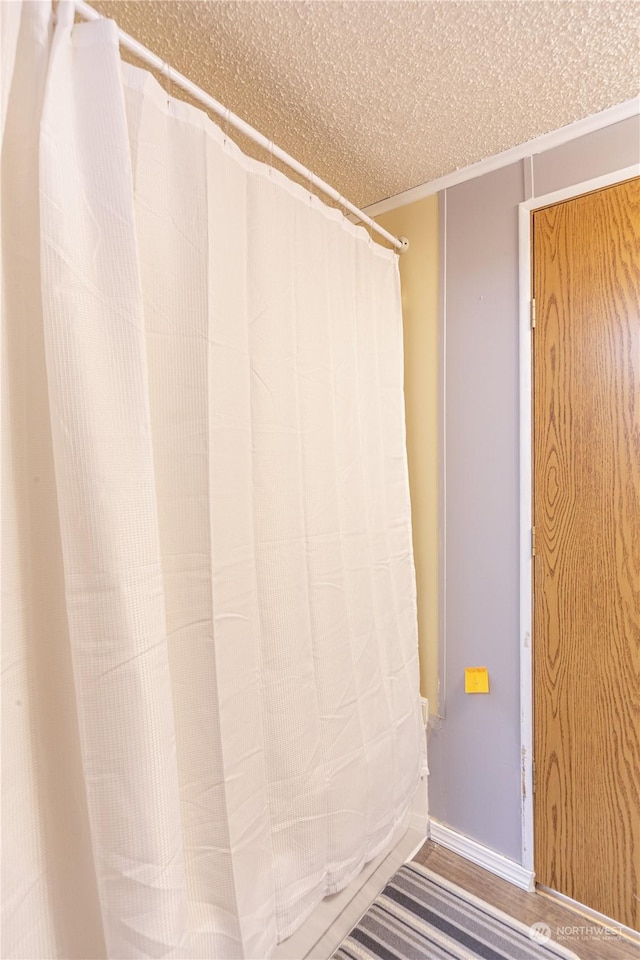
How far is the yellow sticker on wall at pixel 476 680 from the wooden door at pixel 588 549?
0.16 metres

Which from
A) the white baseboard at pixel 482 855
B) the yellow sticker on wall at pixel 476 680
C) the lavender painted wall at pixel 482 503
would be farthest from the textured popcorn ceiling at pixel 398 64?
the white baseboard at pixel 482 855

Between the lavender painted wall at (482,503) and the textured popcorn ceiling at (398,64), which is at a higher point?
the textured popcorn ceiling at (398,64)

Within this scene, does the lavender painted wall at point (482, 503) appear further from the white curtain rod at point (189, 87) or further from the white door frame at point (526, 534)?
the white curtain rod at point (189, 87)

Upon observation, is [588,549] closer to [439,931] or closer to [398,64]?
[439,931]

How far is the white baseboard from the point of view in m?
1.47

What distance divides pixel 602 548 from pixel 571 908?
1059 mm

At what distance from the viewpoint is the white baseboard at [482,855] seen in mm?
1472

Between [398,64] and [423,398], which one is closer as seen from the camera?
[398,64]

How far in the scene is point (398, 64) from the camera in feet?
3.64

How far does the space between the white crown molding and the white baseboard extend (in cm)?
218

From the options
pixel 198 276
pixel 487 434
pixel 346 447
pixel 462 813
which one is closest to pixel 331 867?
pixel 462 813

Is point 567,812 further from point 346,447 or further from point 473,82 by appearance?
point 473,82

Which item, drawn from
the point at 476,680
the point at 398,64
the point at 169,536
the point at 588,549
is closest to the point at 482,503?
the point at 588,549

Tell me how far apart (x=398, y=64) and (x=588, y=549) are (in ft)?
4.34
